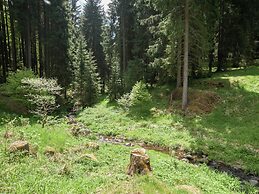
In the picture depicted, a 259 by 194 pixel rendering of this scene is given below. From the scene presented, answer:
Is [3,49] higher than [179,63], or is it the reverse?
[3,49]

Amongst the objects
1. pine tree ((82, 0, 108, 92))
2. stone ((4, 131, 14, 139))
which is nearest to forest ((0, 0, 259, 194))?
stone ((4, 131, 14, 139))

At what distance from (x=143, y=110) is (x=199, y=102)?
13.6 ft

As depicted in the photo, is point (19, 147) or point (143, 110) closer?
point (19, 147)

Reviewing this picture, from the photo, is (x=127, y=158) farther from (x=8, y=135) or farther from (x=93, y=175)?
(x=8, y=135)

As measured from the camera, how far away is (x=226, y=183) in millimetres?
9953

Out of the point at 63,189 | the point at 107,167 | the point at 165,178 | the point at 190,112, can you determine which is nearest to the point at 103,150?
the point at 107,167

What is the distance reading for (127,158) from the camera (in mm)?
11203

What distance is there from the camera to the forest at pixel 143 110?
8.74 m

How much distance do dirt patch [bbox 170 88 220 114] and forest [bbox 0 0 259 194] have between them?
0.23 feet

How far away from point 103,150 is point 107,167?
236cm

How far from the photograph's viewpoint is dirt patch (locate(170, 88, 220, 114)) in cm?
1902

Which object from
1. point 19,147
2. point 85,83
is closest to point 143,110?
point 85,83

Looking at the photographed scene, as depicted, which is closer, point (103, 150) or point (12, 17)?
point (103, 150)

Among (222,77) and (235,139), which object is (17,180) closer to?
(235,139)
